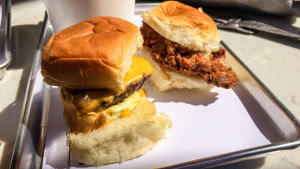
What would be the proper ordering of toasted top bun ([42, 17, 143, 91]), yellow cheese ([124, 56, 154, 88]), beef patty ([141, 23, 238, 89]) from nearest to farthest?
1. toasted top bun ([42, 17, 143, 91])
2. yellow cheese ([124, 56, 154, 88])
3. beef patty ([141, 23, 238, 89])

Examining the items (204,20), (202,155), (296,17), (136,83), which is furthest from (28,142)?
(296,17)

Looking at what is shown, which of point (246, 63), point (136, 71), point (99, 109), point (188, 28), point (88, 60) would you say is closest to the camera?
point (88, 60)

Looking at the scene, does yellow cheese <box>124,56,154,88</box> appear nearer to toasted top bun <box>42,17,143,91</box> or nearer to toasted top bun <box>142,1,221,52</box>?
Answer: toasted top bun <box>42,17,143,91</box>

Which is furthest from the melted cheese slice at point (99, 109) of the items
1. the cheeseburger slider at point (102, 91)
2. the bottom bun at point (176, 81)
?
the bottom bun at point (176, 81)

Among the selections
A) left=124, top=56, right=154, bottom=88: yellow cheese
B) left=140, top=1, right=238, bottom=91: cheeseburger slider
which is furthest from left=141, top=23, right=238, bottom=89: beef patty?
left=124, top=56, right=154, bottom=88: yellow cheese

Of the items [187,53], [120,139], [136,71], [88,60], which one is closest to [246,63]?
[187,53]

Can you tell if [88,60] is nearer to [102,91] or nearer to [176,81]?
[102,91]

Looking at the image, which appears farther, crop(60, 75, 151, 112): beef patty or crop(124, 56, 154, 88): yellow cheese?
crop(124, 56, 154, 88): yellow cheese

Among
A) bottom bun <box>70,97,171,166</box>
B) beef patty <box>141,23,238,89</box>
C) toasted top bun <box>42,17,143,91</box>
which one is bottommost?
bottom bun <box>70,97,171,166</box>
